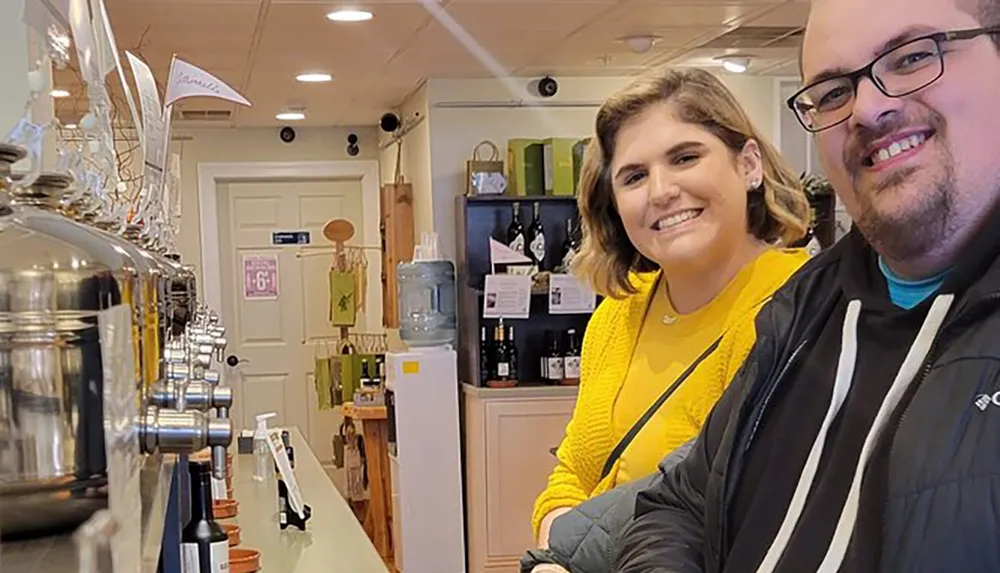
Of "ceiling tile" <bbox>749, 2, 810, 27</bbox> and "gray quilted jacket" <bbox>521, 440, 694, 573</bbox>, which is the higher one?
"ceiling tile" <bbox>749, 2, 810, 27</bbox>

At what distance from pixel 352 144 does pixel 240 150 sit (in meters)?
0.75

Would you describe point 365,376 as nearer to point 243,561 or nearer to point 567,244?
point 567,244

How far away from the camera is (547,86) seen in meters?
5.06

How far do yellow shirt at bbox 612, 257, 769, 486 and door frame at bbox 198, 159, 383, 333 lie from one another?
5254mm

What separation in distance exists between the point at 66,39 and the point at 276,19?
313 centimetres

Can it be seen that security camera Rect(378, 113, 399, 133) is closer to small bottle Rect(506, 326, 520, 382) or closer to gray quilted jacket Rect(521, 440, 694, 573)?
small bottle Rect(506, 326, 520, 382)

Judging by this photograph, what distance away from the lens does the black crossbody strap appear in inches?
55.4

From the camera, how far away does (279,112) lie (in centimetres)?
593

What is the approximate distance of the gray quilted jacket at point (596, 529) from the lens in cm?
130

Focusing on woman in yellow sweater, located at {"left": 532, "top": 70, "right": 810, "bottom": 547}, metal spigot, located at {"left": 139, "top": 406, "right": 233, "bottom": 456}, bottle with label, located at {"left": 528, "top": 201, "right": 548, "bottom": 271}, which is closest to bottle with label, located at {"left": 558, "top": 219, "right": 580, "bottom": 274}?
bottle with label, located at {"left": 528, "top": 201, "right": 548, "bottom": 271}

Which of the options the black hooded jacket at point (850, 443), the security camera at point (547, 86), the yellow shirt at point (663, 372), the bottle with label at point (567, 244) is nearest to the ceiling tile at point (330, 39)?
the security camera at point (547, 86)

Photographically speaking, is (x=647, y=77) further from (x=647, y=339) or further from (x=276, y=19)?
(x=276, y=19)

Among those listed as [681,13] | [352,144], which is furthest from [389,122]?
[681,13]

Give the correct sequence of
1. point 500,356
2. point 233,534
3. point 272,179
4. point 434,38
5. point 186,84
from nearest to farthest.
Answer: point 186,84 → point 233,534 → point 434,38 → point 500,356 → point 272,179
